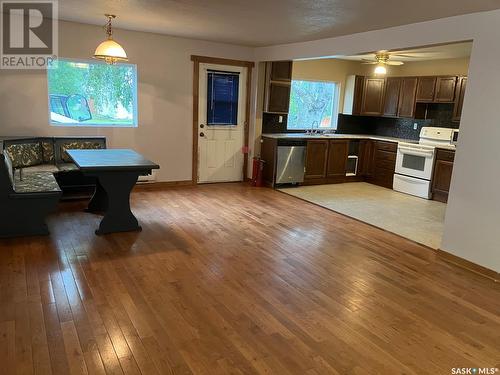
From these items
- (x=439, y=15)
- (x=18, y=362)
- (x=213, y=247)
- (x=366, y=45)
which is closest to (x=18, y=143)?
(x=213, y=247)

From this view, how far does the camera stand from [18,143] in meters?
4.94

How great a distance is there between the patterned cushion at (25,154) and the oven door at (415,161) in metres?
A: 5.60

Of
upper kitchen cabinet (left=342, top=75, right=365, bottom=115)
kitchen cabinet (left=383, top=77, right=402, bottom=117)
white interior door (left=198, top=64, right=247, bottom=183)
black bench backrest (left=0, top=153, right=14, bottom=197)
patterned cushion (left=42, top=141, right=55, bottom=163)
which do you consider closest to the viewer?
black bench backrest (left=0, top=153, right=14, bottom=197)

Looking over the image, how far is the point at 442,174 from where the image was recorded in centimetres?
625

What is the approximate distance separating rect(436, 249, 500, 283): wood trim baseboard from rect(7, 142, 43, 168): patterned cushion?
4.87 m

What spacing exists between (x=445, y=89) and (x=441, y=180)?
1534 millimetres

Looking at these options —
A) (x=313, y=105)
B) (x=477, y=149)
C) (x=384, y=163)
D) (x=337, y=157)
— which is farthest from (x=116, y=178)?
(x=384, y=163)

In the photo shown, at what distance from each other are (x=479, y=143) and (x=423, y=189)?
308cm

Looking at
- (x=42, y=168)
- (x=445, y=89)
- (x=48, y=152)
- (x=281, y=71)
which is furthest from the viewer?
(x=281, y=71)

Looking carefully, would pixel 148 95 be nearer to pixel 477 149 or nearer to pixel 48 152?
pixel 48 152

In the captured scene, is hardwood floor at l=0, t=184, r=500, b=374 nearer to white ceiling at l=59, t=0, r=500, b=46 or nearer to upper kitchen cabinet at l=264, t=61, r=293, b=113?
white ceiling at l=59, t=0, r=500, b=46

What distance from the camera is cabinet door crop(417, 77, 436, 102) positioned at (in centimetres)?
670

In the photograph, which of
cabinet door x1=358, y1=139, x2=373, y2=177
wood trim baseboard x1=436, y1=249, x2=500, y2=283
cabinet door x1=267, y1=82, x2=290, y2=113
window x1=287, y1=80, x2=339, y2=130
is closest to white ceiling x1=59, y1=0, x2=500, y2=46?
cabinet door x1=267, y1=82, x2=290, y2=113

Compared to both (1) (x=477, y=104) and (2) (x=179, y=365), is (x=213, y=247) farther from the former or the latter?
(1) (x=477, y=104)
